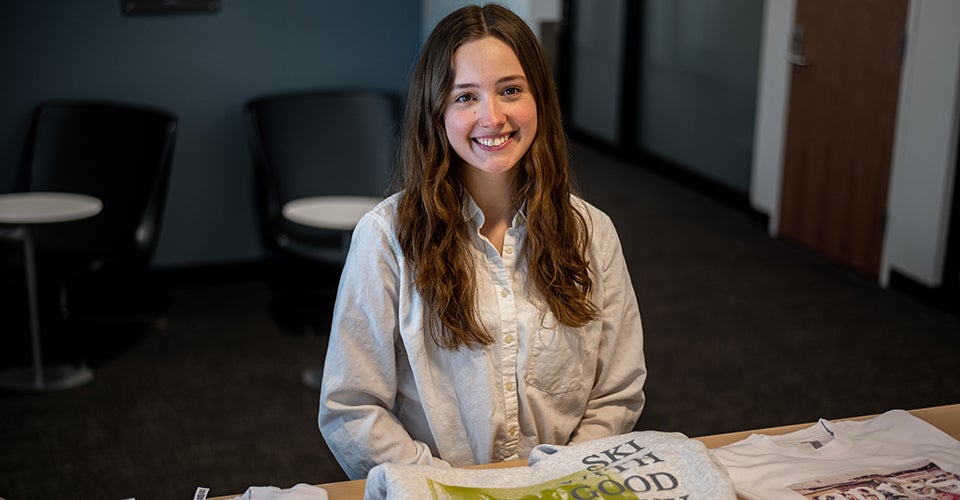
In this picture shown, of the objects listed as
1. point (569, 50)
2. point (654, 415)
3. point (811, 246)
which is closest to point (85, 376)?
point (654, 415)

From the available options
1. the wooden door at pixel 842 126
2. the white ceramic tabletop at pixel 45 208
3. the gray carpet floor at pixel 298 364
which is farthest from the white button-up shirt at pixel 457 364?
the wooden door at pixel 842 126

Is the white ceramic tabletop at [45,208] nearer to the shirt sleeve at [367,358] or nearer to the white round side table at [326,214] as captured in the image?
the white round side table at [326,214]

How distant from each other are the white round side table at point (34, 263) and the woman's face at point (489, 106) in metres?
2.59

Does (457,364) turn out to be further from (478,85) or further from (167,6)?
(167,6)

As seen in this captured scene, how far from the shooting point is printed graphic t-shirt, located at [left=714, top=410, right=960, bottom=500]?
1.61 m

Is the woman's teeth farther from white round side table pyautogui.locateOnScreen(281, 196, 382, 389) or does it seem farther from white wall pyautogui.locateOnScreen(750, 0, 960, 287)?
white wall pyautogui.locateOnScreen(750, 0, 960, 287)

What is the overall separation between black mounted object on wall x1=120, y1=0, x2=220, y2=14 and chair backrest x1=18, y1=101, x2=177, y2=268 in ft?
1.45

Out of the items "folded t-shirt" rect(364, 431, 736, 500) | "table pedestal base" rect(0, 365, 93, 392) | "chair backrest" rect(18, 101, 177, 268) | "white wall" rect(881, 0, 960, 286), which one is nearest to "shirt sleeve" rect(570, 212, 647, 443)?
"folded t-shirt" rect(364, 431, 736, 500)

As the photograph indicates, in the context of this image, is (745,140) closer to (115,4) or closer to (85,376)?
(115,4)

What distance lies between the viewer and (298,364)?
4.40m

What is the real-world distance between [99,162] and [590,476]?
12.3 feet

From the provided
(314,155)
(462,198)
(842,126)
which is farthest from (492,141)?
(842,126)

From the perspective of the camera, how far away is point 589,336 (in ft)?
6.48

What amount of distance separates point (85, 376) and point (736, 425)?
2428 mm
